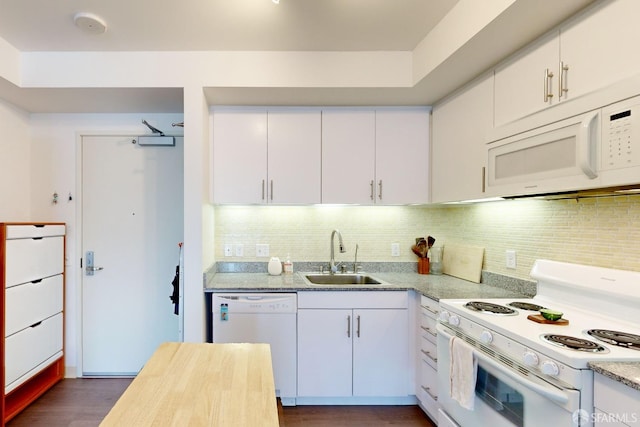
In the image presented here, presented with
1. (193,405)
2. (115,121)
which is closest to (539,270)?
(193,405)

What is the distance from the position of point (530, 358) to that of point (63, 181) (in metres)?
3.56

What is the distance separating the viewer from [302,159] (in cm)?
260

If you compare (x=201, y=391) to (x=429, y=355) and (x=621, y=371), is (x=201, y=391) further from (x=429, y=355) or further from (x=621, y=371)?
(x=429, y=355)

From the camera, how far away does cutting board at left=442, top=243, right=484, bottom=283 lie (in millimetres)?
2447

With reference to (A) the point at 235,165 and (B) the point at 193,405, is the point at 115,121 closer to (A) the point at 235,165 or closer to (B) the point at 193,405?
(A) the point at 235,165

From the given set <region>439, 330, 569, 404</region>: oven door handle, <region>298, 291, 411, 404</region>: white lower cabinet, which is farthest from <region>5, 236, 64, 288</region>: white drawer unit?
<region>439, 330, 569, 404</region>: oven door handle

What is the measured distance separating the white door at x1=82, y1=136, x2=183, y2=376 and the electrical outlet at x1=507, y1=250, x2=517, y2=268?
2628 mm

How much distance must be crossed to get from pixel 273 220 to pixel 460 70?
184 cm

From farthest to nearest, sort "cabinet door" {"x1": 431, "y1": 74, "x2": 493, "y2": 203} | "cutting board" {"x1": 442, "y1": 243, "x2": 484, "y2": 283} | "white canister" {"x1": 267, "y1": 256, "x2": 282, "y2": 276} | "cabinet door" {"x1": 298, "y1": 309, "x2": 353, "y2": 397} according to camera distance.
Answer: "white canister" {"x1": 267, "y1": 256, "x2": 282, "y2": 276} < "cutting board" {"x1": 442, "y1": 243, "x2": 484, "y2": 283} < "cabinet door" {"x1": 298, "y1": 309, "x2": 353, "y2": 397} < "cabinet door" {"x1": 431, "y1": 74, "x2": 493, "y2": 203}

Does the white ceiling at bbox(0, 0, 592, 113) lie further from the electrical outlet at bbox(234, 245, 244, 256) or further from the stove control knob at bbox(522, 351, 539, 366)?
the stove control knob at bbox(522, 351, 539, 366)

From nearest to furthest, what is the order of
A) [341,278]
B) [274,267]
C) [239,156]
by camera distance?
[239,156]
[274,267]
[341,278]

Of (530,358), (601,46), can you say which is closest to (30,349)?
(530,358)

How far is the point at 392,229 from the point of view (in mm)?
2953

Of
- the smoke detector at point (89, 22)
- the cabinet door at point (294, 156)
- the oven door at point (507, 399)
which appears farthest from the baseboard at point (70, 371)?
the oven door at point (507, 399)
